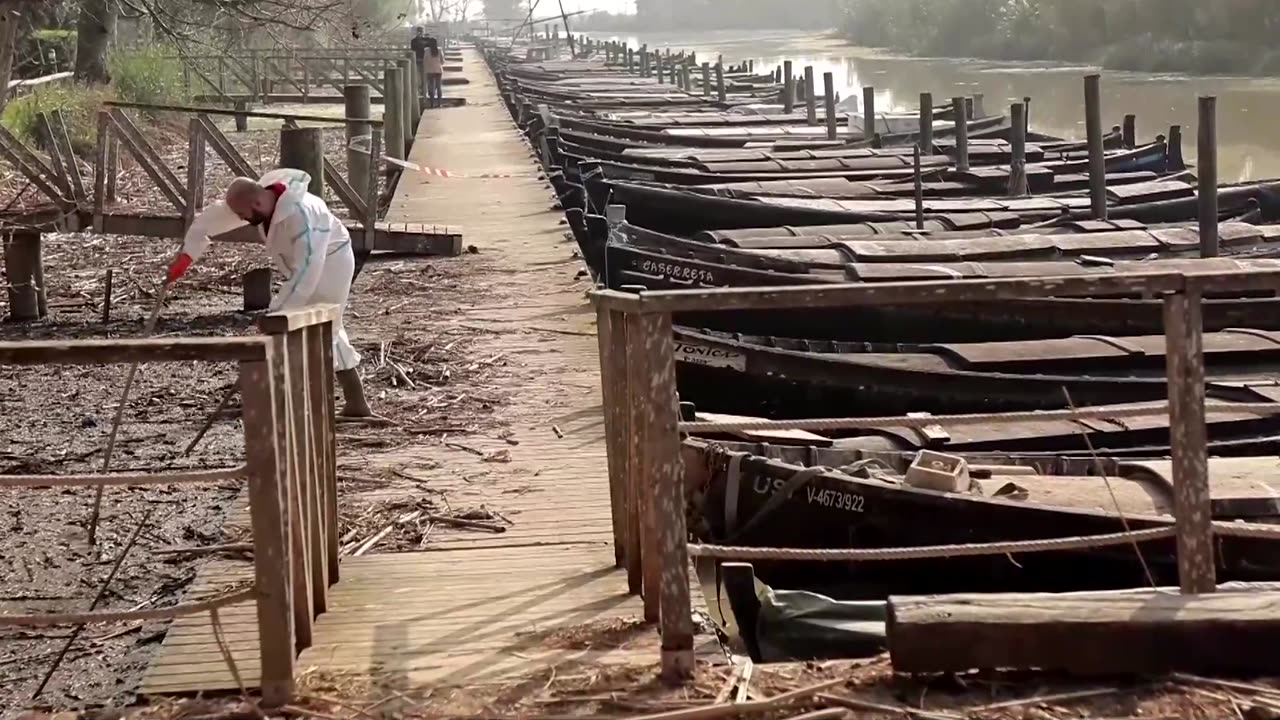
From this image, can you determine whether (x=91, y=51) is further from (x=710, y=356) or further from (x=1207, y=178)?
(x=1207, y=178)

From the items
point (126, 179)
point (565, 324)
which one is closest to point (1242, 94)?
point (126, 179)

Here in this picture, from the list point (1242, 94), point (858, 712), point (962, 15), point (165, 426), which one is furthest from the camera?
point (962, 15)

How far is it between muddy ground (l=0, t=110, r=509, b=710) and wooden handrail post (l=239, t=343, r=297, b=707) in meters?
0.88

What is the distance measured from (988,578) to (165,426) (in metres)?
4.52

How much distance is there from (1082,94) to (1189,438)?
39257 mm

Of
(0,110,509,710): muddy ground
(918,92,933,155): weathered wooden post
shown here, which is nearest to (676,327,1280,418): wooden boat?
(0,110,509,710): muddy ground

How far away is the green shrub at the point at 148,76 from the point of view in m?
24.8

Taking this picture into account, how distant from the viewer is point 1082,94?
1598 inches

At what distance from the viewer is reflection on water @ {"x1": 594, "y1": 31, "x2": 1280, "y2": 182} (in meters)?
27.4

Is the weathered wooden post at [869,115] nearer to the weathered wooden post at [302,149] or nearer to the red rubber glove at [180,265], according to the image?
the weathered wooden post at [302,149]

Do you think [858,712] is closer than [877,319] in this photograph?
Yes

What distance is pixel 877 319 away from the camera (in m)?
10.7

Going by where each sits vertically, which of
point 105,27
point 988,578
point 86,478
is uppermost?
point 105,27

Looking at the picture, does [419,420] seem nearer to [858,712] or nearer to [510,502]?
[510,502]
